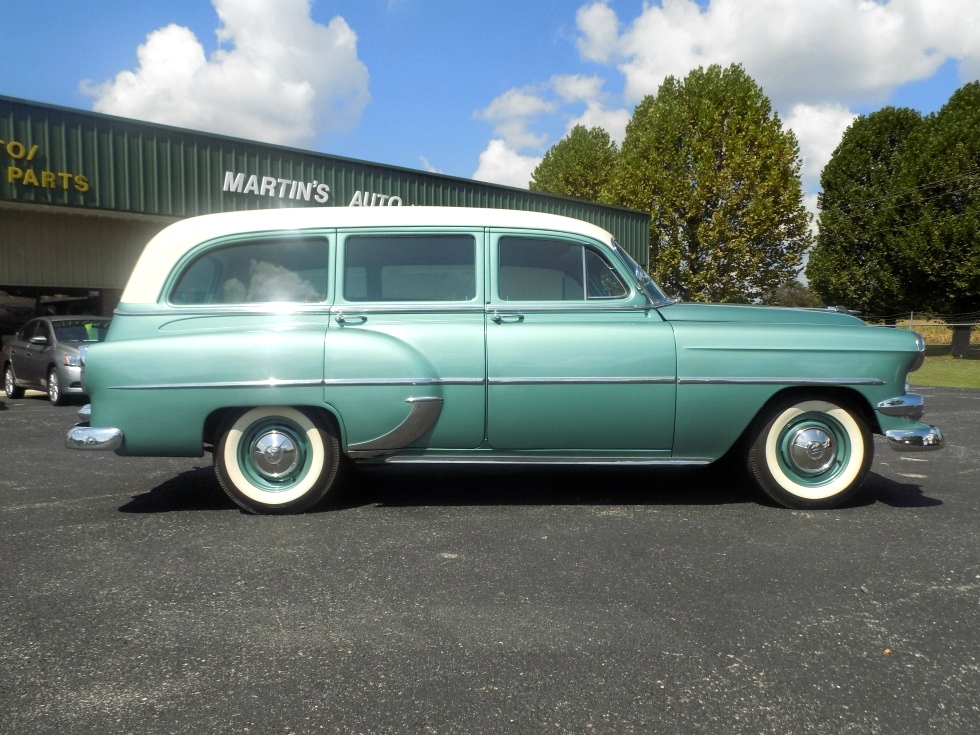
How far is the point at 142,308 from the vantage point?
5.08m

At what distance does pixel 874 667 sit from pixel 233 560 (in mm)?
2773

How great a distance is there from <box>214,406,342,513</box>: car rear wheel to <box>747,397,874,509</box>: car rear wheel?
258 centimetres

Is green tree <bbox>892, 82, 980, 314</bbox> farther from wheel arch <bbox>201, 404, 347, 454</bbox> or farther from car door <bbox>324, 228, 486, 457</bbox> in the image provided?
wheel arch <bbox>201, 404, 347, 454</bbox>

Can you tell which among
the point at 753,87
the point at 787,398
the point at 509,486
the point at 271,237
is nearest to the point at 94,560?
the point at 271,237

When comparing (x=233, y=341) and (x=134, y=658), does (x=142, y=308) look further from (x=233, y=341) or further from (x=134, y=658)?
(x=134, y=658)

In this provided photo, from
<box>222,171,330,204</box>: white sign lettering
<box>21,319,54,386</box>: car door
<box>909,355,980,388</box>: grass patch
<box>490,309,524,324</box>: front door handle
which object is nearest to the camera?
<box>490,309,524,324</box>: front door handle

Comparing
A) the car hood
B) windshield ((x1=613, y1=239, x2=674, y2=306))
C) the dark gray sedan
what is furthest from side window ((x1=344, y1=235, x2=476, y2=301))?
the dark gray sedan

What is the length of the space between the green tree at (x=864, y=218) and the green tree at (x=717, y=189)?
5426 mm

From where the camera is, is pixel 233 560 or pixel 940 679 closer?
pixel 940 679

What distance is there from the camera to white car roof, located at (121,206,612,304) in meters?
5.12

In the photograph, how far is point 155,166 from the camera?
13984 millimetres

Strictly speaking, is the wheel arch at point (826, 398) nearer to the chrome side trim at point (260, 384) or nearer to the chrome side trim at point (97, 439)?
the chrome side trim at point (260, 384)

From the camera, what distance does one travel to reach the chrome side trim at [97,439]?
4750mm

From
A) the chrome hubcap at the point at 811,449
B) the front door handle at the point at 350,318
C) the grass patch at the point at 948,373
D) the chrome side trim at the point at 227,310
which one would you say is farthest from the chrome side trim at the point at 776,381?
the grass patch at the point at 948,373
